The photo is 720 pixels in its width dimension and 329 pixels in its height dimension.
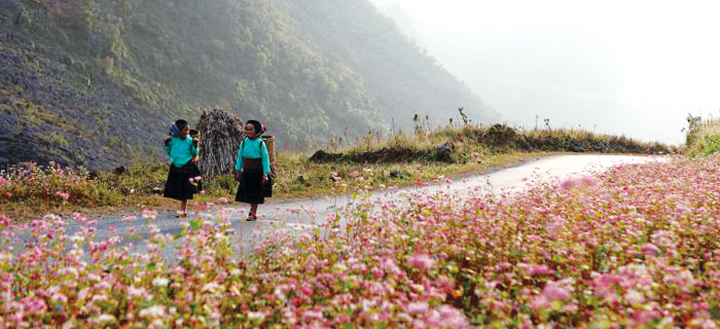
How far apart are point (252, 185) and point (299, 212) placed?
284cm

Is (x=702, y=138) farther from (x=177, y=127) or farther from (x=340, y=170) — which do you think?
(x=177, y=127)

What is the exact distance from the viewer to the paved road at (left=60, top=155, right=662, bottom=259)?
6238mm

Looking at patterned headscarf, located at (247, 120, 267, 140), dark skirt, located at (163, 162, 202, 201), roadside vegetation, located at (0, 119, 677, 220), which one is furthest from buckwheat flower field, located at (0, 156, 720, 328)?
dark skirt, located at (163, 162, 202, 201)

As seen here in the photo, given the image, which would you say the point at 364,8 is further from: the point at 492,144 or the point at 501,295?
the point at 501,295

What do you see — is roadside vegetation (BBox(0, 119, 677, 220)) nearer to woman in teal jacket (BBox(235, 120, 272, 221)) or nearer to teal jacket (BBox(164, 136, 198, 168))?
woman in teal jacket (BBox(235, 120, 272, 221))

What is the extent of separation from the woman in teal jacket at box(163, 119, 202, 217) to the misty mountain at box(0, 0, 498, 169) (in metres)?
11.9

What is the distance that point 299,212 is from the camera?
19.1 feet

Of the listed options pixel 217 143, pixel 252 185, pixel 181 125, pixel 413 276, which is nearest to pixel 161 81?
pixel 217 143

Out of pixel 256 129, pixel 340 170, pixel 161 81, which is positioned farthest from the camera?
pixel 161 81

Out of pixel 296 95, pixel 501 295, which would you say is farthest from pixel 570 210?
pixel 296 95

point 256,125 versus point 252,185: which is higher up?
point 256,125

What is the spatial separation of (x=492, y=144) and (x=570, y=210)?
1802 cm

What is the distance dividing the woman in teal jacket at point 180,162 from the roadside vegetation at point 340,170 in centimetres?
133

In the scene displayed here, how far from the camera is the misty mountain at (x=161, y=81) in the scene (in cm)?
4262
